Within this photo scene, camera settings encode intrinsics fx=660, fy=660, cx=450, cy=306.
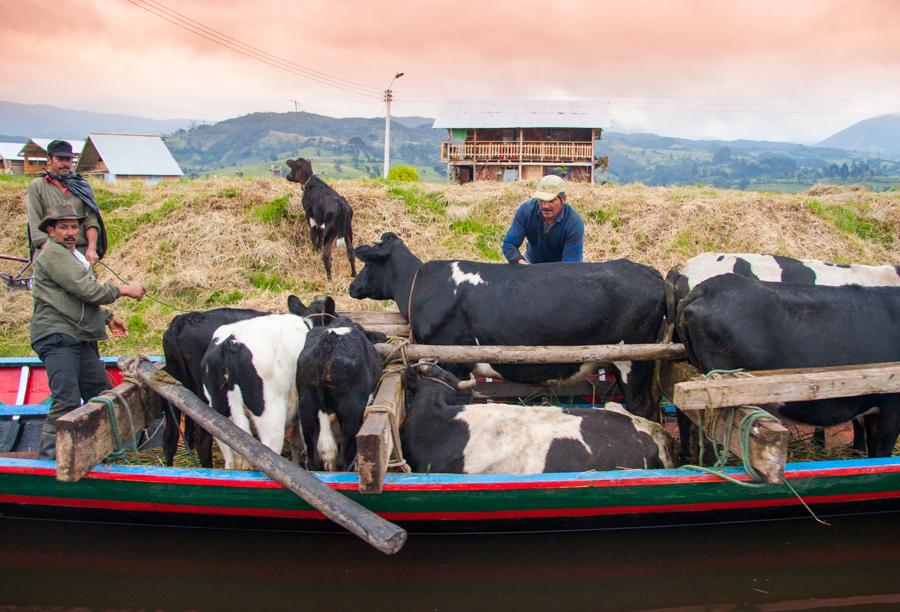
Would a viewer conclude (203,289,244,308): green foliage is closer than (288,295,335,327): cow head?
No

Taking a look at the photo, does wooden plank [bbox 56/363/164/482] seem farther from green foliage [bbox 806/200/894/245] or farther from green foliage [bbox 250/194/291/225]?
green foliage [bbox 806/200/894/245]

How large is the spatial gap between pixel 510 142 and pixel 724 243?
3040 cm

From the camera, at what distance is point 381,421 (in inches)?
150

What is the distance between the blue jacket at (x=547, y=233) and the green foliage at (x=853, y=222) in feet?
38.5

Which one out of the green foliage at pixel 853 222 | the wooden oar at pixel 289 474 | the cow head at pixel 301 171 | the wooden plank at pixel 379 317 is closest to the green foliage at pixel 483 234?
the cow head at pixel 301 171

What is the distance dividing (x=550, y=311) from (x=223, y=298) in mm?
7410

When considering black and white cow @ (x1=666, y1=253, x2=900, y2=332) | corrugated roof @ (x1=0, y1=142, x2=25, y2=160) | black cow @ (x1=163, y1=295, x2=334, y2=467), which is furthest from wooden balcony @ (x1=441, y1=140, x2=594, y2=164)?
corrugated roof @ (x1=0, y1=142, x2=25, y2=160)

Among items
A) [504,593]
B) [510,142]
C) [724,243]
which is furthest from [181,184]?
[510,142]

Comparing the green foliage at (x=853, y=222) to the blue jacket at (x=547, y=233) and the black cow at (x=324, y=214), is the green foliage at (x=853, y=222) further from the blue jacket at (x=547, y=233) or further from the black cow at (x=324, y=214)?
the blue jacket at (x=547, y=233)

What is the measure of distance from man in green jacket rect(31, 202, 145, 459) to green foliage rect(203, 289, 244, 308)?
21.1 ft

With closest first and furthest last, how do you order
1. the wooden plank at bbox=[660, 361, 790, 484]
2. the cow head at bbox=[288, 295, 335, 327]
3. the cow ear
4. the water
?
the wooden plank at bbox=[660, 361, 790, 484] → the water → the cow head at bbox=[288, 295, 335, 327] → the cow ear

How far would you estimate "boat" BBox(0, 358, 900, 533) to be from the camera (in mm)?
3984

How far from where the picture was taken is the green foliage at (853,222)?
1549cm

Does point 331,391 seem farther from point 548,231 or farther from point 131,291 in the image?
point 548,231
